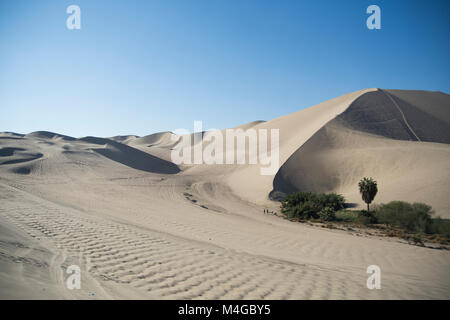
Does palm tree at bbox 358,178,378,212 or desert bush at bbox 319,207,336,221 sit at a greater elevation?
palm tree at bbox 358,178,378,212

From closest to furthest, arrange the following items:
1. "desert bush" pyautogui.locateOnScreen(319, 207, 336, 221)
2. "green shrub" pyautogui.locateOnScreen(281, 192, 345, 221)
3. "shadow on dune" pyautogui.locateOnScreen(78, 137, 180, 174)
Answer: "desert bush" pyautogui.locateOnScreen(319, 207, 336, 221) < "green shrub" pyautogui.locateOnScreen(281, 192, 345, 221) < "shadow on dune" pyautogui.locateOnScreen(78, 137, 180, 174)

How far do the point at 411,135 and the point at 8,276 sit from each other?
4394 cm

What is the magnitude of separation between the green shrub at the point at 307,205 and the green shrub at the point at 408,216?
301cm

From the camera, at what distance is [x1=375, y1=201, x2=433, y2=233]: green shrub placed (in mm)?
13258

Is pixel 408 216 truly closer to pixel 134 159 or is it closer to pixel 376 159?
pixel 376 159

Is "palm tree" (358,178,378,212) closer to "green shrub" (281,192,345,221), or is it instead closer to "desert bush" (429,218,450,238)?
"green shrub" (281,192,345,221)

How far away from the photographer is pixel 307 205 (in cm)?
1653

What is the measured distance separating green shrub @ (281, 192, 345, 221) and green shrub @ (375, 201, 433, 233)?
3013 millimetres

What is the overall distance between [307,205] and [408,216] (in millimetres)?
5560

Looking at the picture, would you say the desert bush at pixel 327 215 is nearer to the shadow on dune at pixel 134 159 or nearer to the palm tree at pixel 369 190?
the palm tree at pixel 369 190

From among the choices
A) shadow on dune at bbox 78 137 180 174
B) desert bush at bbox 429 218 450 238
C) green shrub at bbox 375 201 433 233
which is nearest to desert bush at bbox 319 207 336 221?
green shrub at bbox 375 201 433 233

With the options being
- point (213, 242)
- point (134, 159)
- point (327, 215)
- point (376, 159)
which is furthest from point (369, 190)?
point (134, 159)
